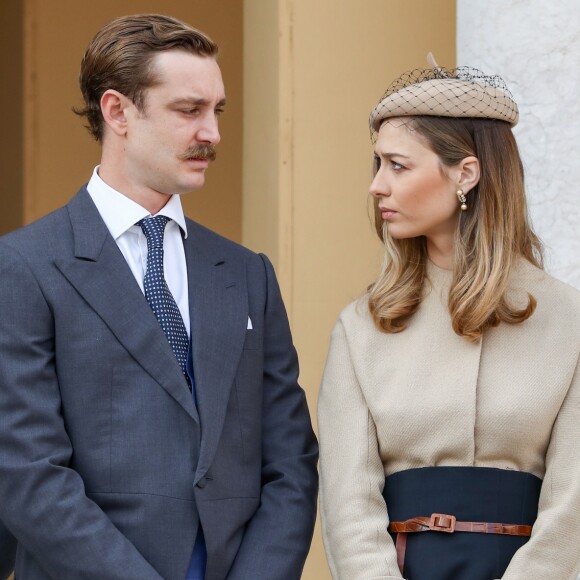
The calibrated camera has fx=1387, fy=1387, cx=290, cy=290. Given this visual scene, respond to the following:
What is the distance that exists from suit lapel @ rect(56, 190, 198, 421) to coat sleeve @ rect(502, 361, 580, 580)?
778 millimetres

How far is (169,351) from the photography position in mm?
3014

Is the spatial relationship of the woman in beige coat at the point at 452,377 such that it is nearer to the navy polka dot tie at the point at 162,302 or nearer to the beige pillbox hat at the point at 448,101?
the beige pillbox hat at the point at 448,101

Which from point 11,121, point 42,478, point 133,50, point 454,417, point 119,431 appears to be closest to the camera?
point 42,478

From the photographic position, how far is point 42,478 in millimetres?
2855

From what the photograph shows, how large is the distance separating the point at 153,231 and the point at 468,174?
2.43 feet

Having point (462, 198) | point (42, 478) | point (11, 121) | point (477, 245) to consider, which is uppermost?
point (11, 121)

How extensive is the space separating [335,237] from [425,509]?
199cm

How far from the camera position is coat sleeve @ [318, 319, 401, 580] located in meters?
3.04

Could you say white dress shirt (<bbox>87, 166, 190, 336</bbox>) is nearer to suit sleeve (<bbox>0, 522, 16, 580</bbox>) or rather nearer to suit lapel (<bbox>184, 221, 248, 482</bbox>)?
suit lapel (<bbox>184, 221, 248, 482</bbox>)

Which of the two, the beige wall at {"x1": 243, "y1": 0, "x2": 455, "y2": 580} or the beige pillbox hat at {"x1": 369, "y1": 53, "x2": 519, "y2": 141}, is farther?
the beige wall at {"x1": 243, "y1": 0, "x2": 455, "y2": 580}

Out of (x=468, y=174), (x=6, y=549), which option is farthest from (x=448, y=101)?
(x=6, y=549)

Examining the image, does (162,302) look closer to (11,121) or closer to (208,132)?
(208,132)

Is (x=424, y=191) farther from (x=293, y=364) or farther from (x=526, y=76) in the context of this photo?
(x=526, y=76)

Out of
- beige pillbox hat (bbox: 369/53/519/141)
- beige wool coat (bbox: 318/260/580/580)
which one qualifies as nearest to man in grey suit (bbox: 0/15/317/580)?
beige wool coat (bbox: 318/260/580/580)
